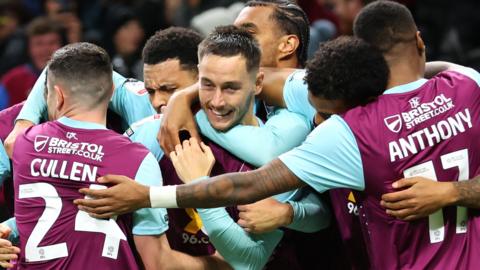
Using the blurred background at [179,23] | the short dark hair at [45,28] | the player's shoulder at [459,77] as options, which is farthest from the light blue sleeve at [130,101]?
the blurred background at [179,23]

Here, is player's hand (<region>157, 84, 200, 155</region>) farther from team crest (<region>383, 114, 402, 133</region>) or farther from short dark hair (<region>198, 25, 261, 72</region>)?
team crest (<region>383, 114, 402, 133</region>)

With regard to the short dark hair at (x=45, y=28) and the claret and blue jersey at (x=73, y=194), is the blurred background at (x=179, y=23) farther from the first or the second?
the claret and blue jersey at (x=73, y=194)

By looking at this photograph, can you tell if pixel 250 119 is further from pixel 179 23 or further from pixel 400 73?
pixel 179 23

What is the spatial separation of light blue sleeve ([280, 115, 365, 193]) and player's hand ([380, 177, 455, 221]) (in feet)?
0.54

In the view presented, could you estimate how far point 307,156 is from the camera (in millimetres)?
4340

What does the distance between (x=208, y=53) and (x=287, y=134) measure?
0.52 metres

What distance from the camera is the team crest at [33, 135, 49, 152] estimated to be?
175 inches

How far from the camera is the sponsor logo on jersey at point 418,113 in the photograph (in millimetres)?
4328

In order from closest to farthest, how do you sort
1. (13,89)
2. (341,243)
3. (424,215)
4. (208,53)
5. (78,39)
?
(424,215), (208,53), (341,243), (13,89), (78,39)

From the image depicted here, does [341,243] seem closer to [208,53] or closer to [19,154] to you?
[208,53]

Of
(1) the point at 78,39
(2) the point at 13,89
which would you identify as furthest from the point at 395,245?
(1) the point at 78,39

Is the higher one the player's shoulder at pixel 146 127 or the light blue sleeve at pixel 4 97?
the player's shoulder at pixel 146 127

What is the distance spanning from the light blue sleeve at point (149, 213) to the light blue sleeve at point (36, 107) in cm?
82

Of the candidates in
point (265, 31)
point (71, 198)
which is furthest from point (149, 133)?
point (265, 31)
